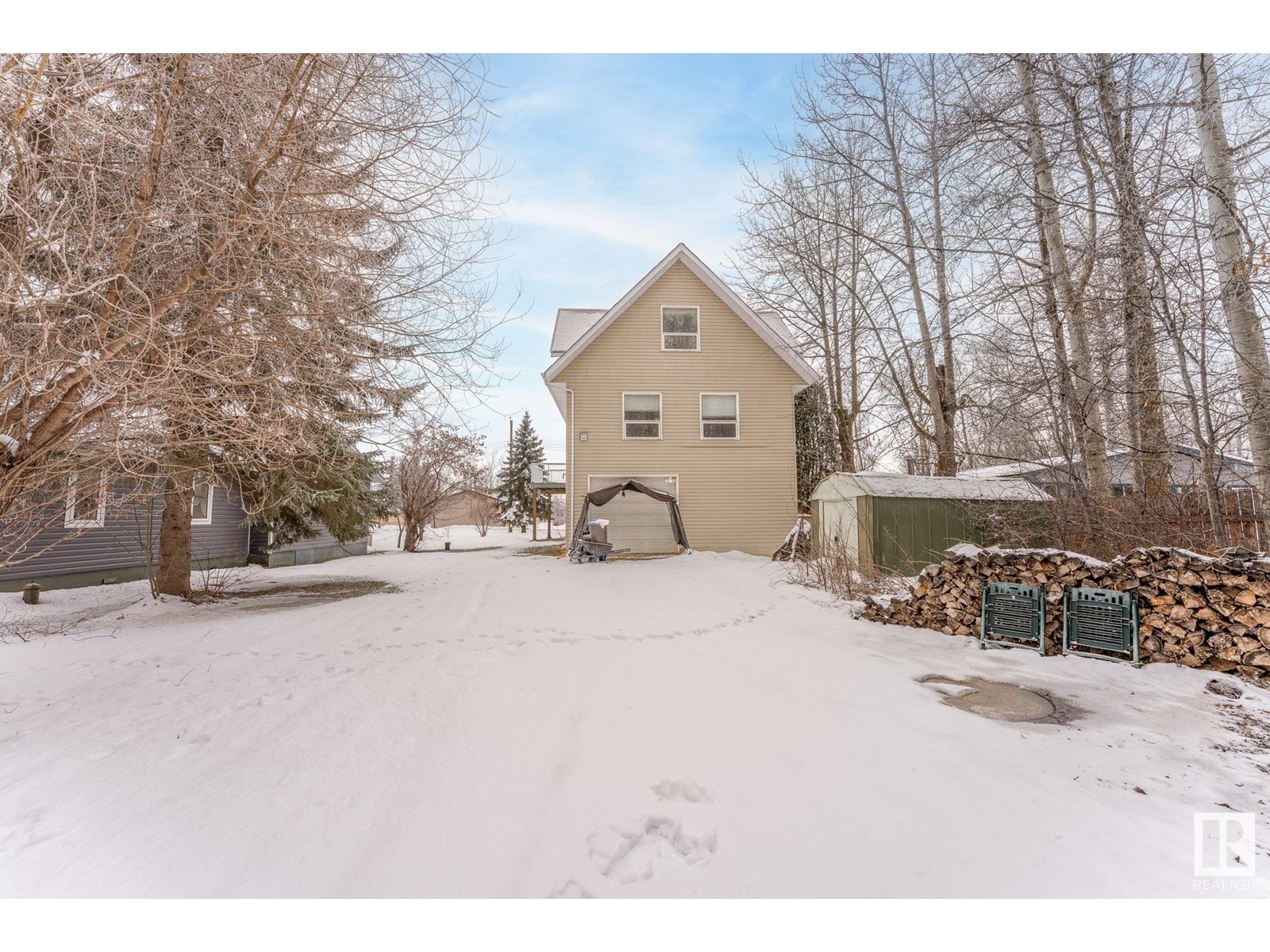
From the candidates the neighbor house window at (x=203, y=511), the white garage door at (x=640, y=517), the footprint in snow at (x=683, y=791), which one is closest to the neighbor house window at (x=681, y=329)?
the white garage door at (x=640, y=517)

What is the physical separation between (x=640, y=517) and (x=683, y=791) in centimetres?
1126

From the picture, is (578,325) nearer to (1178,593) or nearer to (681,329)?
(681,329)

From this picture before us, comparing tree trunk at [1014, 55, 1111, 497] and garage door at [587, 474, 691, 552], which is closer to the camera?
tree trunk at [1014, 55, 1111, 497]

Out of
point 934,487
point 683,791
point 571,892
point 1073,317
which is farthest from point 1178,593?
point 571,892

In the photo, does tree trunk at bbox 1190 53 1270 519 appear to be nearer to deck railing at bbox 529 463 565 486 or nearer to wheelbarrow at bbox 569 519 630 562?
wheelbarrow at bbox 569 519 630 562

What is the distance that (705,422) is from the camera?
13.8m

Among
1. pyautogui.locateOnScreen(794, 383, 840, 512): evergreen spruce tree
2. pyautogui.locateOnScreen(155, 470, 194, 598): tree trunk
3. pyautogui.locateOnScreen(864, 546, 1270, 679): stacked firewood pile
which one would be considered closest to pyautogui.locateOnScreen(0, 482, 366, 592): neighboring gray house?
pyautogui.locateOnScreen(155, 470, 194, 598): tree trunk

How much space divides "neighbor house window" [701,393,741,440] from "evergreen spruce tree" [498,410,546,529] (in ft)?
72.2

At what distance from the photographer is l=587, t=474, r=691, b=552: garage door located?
532 inches

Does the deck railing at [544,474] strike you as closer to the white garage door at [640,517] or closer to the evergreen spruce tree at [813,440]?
the white garage door at [640,517]

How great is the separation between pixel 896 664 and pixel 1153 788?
1.98 metres

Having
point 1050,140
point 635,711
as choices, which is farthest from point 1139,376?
point 635,711
